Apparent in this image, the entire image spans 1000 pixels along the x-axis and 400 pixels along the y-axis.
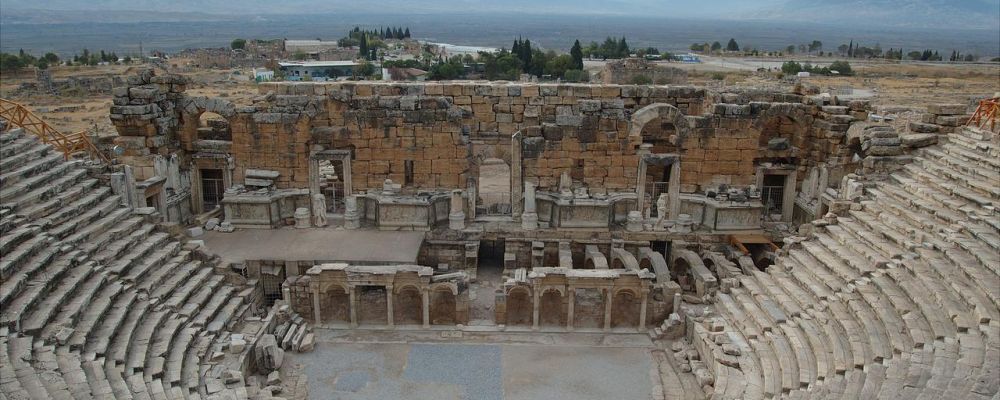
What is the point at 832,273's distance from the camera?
14148 millimetres

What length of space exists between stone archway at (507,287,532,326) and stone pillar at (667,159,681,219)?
5216 mm

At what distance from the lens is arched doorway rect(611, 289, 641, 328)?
52.3 ft

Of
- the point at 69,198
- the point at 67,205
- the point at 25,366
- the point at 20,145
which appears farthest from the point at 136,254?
the point at 25,366

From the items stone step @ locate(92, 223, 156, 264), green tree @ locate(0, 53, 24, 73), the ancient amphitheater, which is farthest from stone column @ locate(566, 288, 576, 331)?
green tree @ locate(0, 53, 24, 73)

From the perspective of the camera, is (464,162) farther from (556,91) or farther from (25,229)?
(25,229)

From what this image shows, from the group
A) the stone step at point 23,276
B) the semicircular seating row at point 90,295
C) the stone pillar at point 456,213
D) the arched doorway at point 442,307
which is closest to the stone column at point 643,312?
the arched doorway at point 442,307

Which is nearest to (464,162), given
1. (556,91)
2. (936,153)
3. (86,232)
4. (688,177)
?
(556,91)

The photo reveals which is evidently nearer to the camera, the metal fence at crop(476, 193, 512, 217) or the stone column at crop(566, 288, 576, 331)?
the stone column at crop(566, 288, 576, 331)

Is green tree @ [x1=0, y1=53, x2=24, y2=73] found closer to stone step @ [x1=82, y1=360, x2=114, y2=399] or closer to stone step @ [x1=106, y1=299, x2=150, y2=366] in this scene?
stone step @ [x1=106, y1=299, x2=150, y2=366]

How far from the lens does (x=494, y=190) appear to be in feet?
80.7

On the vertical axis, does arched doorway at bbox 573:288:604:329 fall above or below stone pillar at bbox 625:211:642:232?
below

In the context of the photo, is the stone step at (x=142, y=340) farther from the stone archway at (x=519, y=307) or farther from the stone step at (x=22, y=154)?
the stone archway at (x=519, y=307)

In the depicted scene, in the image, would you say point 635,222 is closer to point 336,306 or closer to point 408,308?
point 408,308

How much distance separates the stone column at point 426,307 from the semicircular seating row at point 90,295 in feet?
12.2
